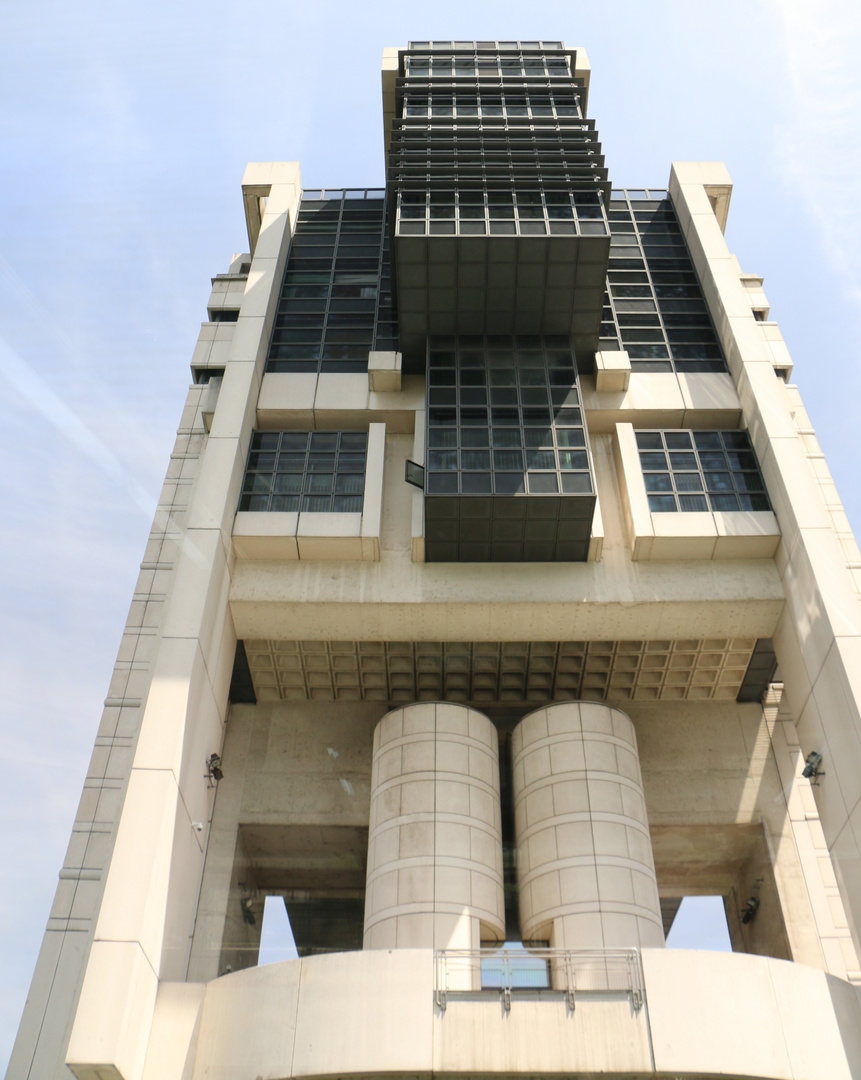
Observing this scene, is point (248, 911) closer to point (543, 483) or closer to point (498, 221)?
point (543, 483)

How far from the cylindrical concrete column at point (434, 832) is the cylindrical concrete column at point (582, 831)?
1.01 metres

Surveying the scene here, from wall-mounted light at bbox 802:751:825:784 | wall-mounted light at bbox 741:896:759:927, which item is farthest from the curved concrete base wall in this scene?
wall-mounted light at bbox 741:896:759:927

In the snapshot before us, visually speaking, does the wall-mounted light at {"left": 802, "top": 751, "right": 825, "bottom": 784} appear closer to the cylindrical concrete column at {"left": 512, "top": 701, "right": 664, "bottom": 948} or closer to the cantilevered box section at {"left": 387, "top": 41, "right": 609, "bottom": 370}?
the cylindrical concrete column at {"left": 512, "top": 701, "right": 664, "bottom": 948}

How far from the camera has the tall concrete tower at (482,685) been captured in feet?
59.8

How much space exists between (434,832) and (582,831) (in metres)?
4.26

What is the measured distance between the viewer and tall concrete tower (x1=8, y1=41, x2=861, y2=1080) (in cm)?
1823

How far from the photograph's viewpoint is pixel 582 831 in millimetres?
23703

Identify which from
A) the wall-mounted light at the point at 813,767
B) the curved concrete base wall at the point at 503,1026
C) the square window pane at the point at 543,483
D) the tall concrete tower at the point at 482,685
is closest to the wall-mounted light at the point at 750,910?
the tall concrete tower at the point at 482,685

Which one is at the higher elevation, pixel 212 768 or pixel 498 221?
pixel 498 221

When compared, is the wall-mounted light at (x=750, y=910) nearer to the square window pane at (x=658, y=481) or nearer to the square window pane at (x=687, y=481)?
the square window pane at (x=687, y=481)

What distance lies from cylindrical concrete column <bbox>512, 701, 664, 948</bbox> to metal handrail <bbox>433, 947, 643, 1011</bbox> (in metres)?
2.67

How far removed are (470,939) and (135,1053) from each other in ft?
28.0

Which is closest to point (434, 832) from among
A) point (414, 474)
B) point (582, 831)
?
point (582, 831)

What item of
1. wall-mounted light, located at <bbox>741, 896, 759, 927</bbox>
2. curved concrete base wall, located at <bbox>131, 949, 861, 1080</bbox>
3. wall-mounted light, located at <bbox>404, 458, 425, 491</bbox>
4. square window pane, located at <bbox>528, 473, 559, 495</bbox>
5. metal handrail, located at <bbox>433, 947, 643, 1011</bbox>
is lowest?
curved concrete base wall, located at <bbox>131, 949, 861, 1080</bbox>
